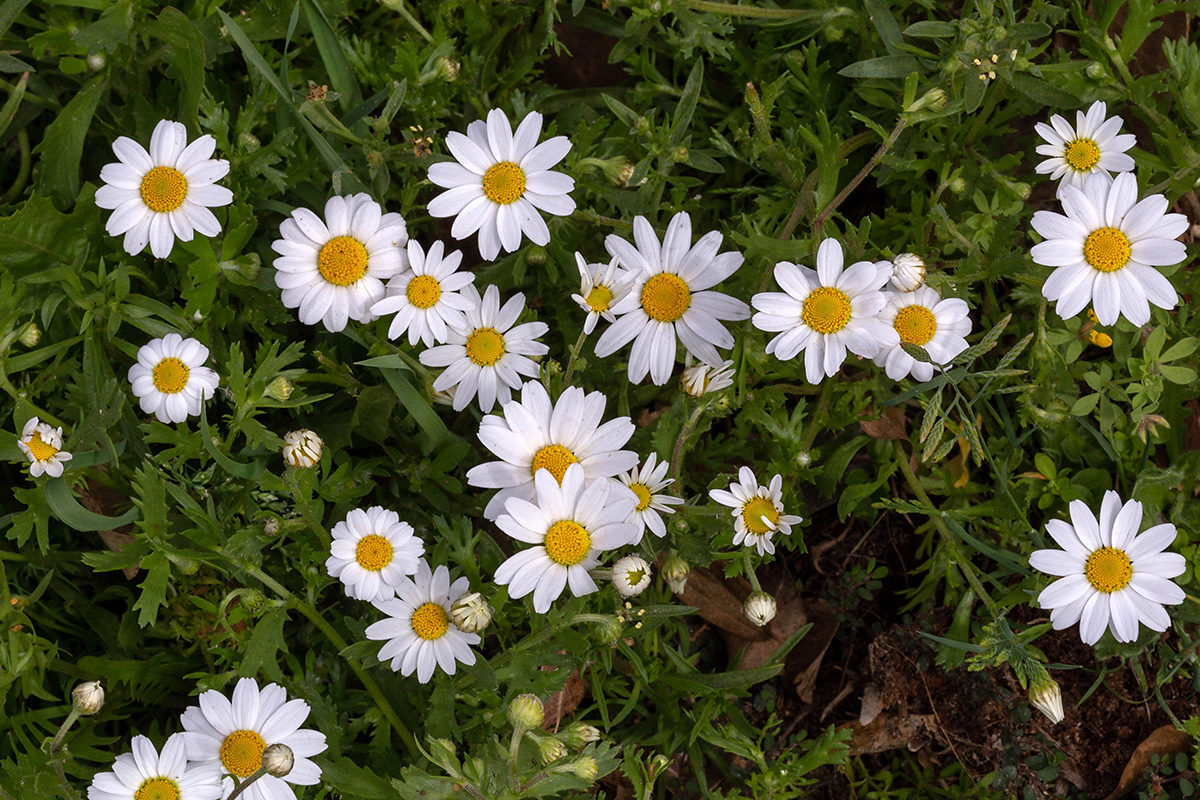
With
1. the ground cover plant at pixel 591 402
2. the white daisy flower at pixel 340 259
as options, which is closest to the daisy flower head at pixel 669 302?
the ground cover plant at pixel 591 402

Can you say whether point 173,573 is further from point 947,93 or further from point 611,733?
point 947,93

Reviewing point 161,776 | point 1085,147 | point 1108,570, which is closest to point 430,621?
point 161,776

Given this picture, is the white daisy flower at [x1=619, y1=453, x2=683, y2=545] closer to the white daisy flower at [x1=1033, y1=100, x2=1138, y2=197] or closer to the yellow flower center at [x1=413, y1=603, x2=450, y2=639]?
the yellow flower center at [x1=413, y1=603, x2=450, y2=639]

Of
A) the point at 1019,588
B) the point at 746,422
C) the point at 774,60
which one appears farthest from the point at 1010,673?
the point at 774,60

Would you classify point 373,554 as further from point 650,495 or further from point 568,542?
point 650,495

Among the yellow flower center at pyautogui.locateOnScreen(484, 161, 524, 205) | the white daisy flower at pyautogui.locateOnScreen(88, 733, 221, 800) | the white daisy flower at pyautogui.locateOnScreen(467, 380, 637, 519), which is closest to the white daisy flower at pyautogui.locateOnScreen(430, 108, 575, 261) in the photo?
the yellow flower center at pyautogui.locateOnScreen(484, 161, 524, 205)

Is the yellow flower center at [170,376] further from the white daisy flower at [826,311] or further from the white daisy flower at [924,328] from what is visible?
the white daisy flower at [924,328]

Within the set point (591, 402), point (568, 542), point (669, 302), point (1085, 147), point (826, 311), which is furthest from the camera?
point (1085, 147)

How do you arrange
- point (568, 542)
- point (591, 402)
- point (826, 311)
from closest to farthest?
1. point (568, 542)
2. point (591, 402)
3. point (826, 311)
